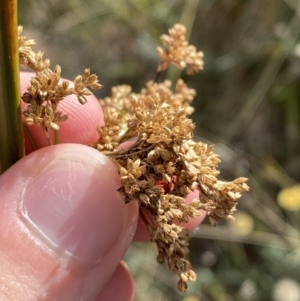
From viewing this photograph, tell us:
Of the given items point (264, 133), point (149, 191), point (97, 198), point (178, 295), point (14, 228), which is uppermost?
point (149, 191)

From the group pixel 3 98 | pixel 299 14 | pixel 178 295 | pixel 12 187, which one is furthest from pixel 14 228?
pixel 299 14

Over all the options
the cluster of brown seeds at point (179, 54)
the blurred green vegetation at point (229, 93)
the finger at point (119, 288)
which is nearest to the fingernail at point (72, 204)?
the cluster of brown seeds at point (179, 54)

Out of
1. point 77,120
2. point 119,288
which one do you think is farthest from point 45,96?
point 119,288

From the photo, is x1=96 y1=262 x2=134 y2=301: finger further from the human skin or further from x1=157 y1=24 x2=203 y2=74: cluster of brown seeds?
x1=157 y1=24 x2=203 y2=74: cluster of brown seeds

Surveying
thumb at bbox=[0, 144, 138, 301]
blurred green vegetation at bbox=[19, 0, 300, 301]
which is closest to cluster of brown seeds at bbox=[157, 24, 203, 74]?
thumb at bbox=[0, 144, 138, 301]

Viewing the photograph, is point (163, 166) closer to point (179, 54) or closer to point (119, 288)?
point (179, 54)

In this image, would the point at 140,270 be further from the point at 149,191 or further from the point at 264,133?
the point at 149,191
